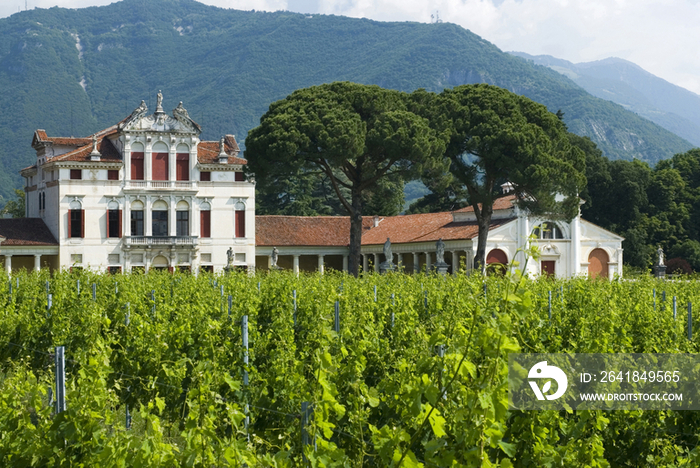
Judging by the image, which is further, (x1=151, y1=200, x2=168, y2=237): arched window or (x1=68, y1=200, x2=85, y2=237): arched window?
(x1=151, y1=200, x2=168, y2=237): arched window

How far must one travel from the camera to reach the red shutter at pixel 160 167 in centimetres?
4306

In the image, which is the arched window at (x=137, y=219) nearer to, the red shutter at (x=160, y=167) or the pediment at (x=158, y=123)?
the red shutter at (x=160, y=167)

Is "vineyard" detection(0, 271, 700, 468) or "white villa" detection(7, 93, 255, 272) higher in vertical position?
"white villa" detection(7, 93, 255, 272)

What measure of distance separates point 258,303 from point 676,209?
157ft

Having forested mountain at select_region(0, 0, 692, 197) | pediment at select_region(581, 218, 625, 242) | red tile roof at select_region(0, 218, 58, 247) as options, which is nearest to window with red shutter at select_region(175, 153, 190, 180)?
red tile roof at select_region(0, 218, 58, 247)

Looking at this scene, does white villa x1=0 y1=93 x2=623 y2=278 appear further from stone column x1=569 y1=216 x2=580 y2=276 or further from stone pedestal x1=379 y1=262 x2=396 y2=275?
stone pedestal x1=379 y1=262 x2=396 y2=275

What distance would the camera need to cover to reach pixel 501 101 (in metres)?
37.9

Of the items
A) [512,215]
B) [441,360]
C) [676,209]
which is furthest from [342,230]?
[441,360]

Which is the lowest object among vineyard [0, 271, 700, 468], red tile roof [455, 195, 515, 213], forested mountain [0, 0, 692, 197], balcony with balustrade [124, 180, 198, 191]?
vineyard [0, 271, 700, 468]

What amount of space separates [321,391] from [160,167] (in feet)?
126

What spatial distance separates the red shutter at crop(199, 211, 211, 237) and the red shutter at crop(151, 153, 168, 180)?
285 cm

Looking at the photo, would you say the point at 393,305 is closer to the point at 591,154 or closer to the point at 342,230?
the point at 342,230

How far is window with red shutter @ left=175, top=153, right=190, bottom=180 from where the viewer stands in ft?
143

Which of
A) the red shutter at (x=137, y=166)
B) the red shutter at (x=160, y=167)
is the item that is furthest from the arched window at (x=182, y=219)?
the red shutter at (x=137, y=166)
